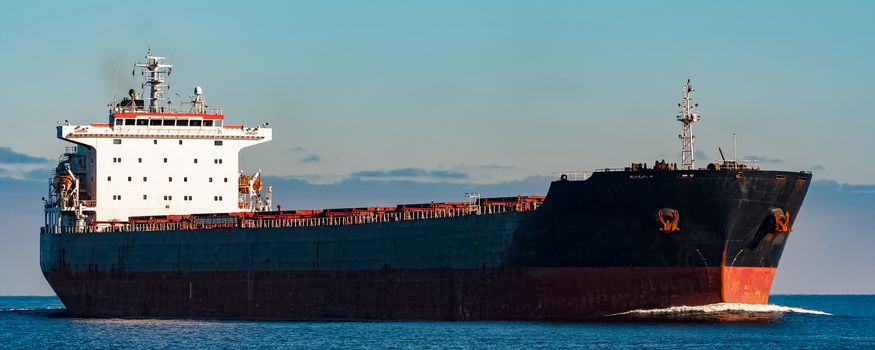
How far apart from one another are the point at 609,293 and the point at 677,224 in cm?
296

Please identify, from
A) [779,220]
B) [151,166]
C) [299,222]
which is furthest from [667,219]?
[151,166]

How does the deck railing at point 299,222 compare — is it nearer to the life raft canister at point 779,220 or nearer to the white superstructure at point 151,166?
the white superstructure at point 151,166

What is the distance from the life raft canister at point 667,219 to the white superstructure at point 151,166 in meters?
25.5

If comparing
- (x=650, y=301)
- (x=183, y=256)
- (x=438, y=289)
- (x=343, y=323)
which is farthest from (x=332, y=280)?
(x=650, y=301)

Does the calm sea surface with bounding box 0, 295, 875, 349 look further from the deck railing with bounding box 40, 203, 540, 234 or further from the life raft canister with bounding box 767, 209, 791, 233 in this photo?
the deck railing with bounding box 40, 203, 540, 234

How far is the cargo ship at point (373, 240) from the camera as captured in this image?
41.0m

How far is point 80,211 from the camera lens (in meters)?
60.5

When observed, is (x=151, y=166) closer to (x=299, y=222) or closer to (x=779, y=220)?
(x=299, y=222)

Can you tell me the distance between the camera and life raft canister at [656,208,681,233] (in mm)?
40438

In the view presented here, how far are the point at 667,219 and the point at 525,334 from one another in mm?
5084

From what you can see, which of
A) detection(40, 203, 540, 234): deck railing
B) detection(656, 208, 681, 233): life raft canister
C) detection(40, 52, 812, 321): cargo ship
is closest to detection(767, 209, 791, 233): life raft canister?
detection(40, 52, 812, 321): cargo ship

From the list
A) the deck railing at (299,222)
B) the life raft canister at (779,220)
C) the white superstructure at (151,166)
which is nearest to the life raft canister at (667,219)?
the life raft canister at (779,220)

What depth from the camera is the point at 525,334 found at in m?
40.1

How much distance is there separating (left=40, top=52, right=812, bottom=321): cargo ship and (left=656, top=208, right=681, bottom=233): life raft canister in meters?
0.04
